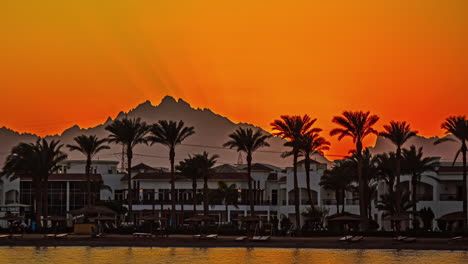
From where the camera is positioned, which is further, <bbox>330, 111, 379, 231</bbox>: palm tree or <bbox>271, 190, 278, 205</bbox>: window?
<bbox>271, 190, 278, 205</bbox>: window

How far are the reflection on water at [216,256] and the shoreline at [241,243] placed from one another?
1.15 m

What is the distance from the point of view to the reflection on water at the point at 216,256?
6312 cm

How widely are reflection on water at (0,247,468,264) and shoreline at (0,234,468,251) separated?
1146mm

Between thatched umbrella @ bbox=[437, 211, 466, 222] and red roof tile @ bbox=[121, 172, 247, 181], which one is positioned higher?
red roof tile @ bbox=[121, 172, 247, 181]

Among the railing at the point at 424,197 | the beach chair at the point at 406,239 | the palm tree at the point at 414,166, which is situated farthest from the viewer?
the railing at the point at 424,197

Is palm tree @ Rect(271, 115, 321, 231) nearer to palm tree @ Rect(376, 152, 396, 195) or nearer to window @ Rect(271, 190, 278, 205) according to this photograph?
palm tree @ Rect(376, 152, 396, 195)

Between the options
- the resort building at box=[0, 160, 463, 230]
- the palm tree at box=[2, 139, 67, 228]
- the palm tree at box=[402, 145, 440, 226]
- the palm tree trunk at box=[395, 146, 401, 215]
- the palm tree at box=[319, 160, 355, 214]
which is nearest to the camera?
the palm tree trunk at box=[395, 146, 401, 215]

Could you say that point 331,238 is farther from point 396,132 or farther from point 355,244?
point 396,132

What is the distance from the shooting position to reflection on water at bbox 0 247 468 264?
207 feet

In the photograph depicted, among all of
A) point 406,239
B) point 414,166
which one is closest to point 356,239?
point 406,239

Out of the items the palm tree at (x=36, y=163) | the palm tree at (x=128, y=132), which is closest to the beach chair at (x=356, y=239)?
the palm tree at (x=128, y=132)

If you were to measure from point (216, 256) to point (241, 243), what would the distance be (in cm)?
1060

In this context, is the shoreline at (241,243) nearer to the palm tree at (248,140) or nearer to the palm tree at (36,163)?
the palm tree at (36,163)

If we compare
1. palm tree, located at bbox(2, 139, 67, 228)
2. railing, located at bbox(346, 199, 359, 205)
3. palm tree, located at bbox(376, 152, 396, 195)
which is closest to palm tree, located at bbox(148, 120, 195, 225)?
palm tree, located at bbox(2, 139, 67, 228)
